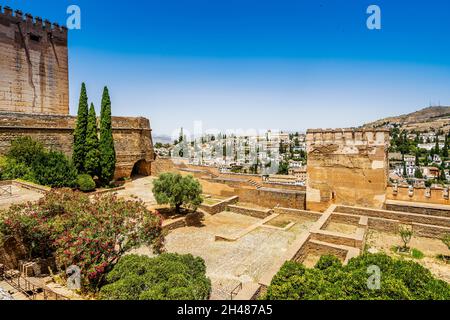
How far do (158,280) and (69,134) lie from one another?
16.3 metres

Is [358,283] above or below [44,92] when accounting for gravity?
below

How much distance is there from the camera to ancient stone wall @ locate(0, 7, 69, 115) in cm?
1880

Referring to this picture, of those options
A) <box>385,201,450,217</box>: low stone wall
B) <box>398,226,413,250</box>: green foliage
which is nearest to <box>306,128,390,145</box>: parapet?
<box>385,201,450,217</box>: low stone wall

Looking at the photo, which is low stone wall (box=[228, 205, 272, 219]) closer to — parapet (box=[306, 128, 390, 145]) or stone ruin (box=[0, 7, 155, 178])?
parapet (box=[306, 128, 390, 145])

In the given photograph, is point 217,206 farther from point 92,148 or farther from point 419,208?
point 92,148

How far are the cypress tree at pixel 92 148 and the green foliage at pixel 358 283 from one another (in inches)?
582

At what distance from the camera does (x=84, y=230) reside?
248 inches

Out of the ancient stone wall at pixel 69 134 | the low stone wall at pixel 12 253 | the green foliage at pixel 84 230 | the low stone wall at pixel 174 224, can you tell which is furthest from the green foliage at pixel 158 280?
the ancient stone wall at pixel 69 134

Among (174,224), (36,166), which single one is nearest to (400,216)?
(174,224)

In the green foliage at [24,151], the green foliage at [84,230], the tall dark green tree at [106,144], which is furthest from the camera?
the tall dark green tree at [106,144]

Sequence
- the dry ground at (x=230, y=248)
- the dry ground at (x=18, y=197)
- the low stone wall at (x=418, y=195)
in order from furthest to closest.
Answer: the low stone wall at (x=418, y=195), the dry ground at (x=18, y=197), the dry ground at (x=230, y=248)

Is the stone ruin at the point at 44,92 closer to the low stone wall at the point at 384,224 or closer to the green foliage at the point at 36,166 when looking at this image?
the green foliage at the point at 36,166

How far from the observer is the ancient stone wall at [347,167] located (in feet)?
38.4
